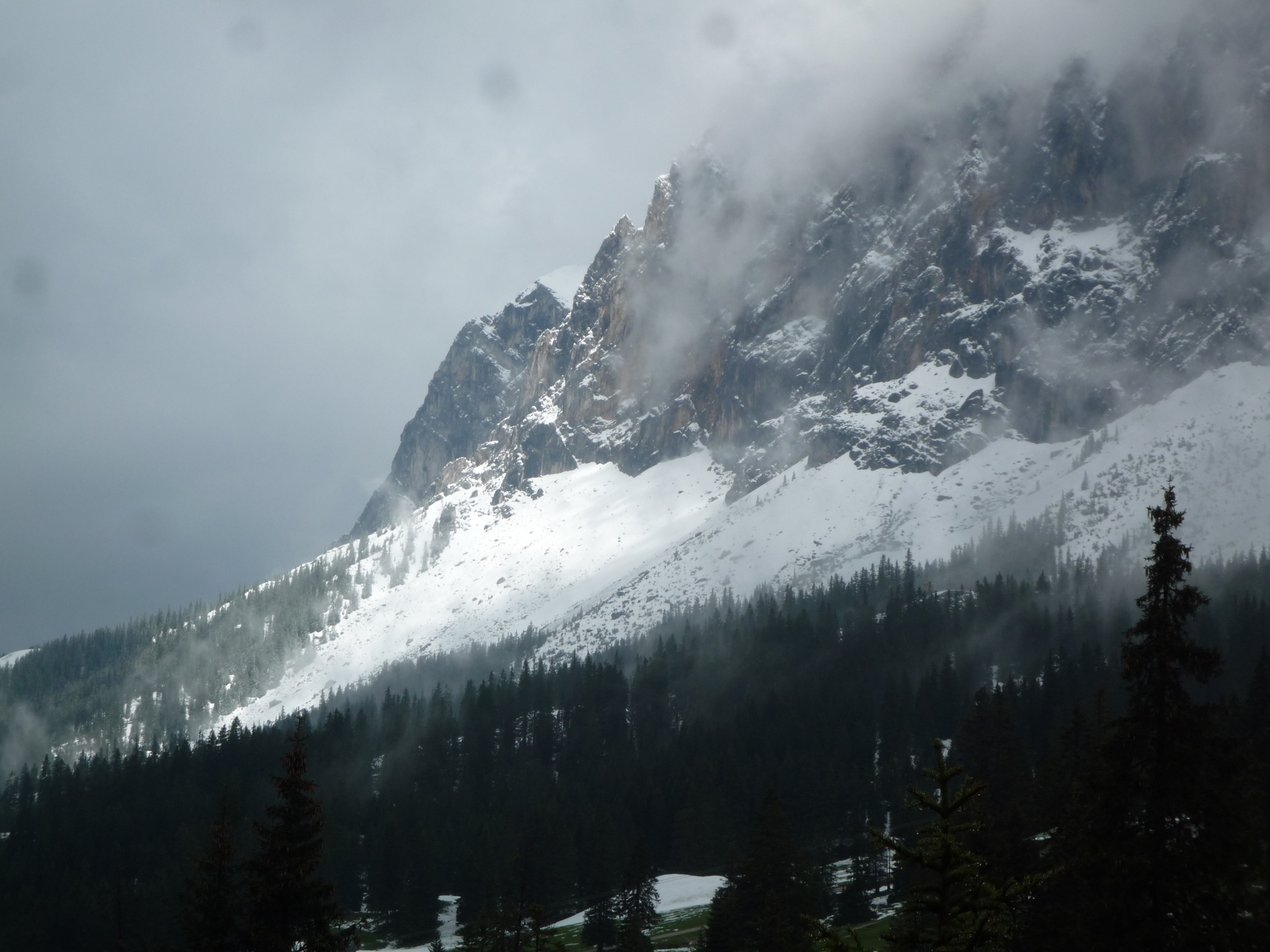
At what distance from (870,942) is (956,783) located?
20211mm

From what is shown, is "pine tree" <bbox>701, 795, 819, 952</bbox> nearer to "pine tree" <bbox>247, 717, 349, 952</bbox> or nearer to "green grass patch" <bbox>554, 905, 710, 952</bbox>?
"green grass patch" <bbox>554, 905, 710, 952</bbox>

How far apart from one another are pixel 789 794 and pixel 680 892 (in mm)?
19953

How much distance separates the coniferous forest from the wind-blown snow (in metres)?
2.47

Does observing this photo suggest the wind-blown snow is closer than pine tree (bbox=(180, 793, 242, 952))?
No

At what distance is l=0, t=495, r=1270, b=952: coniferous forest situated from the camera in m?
24.4

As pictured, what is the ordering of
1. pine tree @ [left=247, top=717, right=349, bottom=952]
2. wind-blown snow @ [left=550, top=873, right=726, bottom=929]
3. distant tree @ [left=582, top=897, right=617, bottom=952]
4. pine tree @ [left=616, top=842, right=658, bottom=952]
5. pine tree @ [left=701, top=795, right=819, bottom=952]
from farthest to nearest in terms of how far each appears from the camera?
wind-blown snow @ [left=550, top=873, right=726, bottom=929] < distant tree @ [left=582, top=897, right=617, bottom=952] < pine tree @ [left=616, top=842, right=658, bottom=952] < pine tree @ [left=701, top=795, right=819, bottom=952] < pine tree @ [left=247, top=717, right=349, bottom=952]

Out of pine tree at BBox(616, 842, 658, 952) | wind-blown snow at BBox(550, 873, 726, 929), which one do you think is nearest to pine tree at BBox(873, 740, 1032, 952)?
pine tree at BBox(616, 842, 658, 952)

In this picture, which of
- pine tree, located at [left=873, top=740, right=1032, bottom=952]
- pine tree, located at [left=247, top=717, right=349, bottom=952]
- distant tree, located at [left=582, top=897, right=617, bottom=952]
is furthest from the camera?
distant tree, located at [left=582, top=897, right=617, bottom=952]

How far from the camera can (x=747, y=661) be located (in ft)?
575

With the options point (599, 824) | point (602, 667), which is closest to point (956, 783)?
point (599, 824)

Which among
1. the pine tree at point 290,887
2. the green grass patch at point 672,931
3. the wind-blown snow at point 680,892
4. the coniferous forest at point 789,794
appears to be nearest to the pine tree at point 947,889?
the coniferous forest at point 789,794

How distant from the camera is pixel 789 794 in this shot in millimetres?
109375

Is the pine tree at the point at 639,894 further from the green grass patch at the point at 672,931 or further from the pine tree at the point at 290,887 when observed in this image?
the pine tree at the point at 290,887

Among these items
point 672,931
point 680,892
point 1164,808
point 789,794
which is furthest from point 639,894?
point 1164,808
